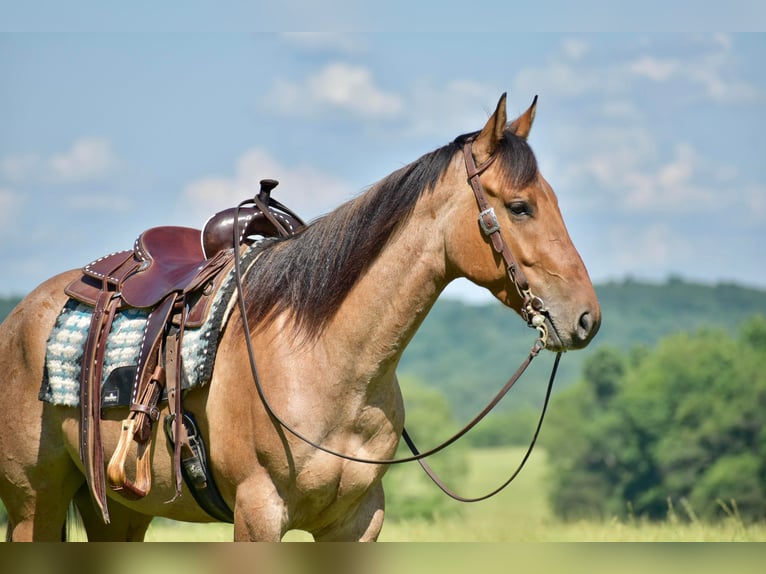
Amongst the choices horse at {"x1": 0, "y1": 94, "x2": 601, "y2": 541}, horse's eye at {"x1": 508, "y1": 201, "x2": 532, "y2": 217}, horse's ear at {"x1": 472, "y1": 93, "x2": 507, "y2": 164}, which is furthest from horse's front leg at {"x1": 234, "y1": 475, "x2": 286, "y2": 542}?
horse's ear at {"x1": 472, "y1": 93, "x2": 507, "y2": 164}

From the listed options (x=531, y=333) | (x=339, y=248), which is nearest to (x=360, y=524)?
(x=339, y=248)

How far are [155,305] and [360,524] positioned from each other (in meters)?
1.52

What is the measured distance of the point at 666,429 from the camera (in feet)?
222

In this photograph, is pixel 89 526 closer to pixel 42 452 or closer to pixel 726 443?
pixel 42 452

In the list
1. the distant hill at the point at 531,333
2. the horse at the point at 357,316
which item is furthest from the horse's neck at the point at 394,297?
the distant hill at the point at 531,333

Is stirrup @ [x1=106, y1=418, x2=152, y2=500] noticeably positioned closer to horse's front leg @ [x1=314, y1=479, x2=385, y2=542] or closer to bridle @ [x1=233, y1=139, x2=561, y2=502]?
bridle @ [x1=233, y1=139, x2=561, y2=502]

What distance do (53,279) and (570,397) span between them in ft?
260

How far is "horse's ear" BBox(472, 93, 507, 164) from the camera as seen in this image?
4.09 m

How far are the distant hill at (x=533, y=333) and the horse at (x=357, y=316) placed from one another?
458ft

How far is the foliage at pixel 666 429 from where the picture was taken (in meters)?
58.8

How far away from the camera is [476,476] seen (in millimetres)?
86062

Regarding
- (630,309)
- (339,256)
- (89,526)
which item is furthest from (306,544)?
(630,309)

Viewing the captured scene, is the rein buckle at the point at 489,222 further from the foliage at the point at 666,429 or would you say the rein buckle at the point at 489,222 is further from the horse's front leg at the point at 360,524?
the foliage at the point at 666,429

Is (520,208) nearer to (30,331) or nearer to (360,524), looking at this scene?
(360,524)
